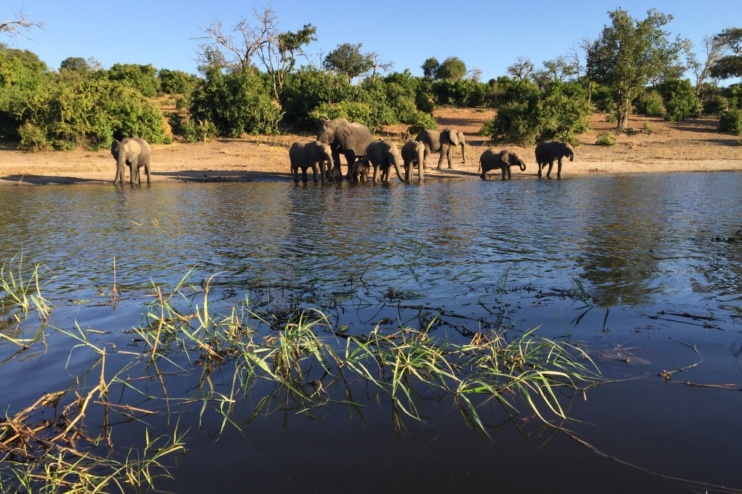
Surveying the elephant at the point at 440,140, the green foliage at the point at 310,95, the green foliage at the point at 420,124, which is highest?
the green foliage at the point at 310,95

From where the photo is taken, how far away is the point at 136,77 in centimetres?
4066

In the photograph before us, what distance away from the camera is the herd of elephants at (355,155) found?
19312 mm

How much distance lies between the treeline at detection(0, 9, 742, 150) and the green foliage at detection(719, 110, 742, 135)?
0.17ft

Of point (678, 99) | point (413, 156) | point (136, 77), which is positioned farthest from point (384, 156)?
point (136, 77)

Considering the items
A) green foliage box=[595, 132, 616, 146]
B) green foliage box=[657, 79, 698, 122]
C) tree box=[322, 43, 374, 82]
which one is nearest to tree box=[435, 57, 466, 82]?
tree box=[322, 43, 374, 82]

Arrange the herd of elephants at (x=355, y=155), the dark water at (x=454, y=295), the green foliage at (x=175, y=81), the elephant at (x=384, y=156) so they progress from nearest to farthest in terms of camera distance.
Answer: the dark water at (x=454, y=295) < the herd of elephants at (x=355, y=155) < the elephant at (x=384, y=156) < the green foliage at (x=175, y=81)

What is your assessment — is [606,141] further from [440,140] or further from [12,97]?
[12,97]

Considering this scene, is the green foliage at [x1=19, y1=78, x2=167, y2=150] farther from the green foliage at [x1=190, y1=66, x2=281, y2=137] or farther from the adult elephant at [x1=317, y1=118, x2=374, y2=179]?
the adult elephant at [x1=317, y1=118, x2=374, y2=179]

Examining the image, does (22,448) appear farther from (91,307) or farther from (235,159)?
(235,159)

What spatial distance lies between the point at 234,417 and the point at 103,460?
2.20 feet

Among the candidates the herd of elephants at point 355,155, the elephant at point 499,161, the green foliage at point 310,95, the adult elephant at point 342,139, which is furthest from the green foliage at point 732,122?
the adult elephant at point 342,139

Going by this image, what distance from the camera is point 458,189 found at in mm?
16922

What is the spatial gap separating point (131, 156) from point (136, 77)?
24.6 meters

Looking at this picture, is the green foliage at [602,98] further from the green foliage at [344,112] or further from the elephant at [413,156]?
the elephant at [413,156]
